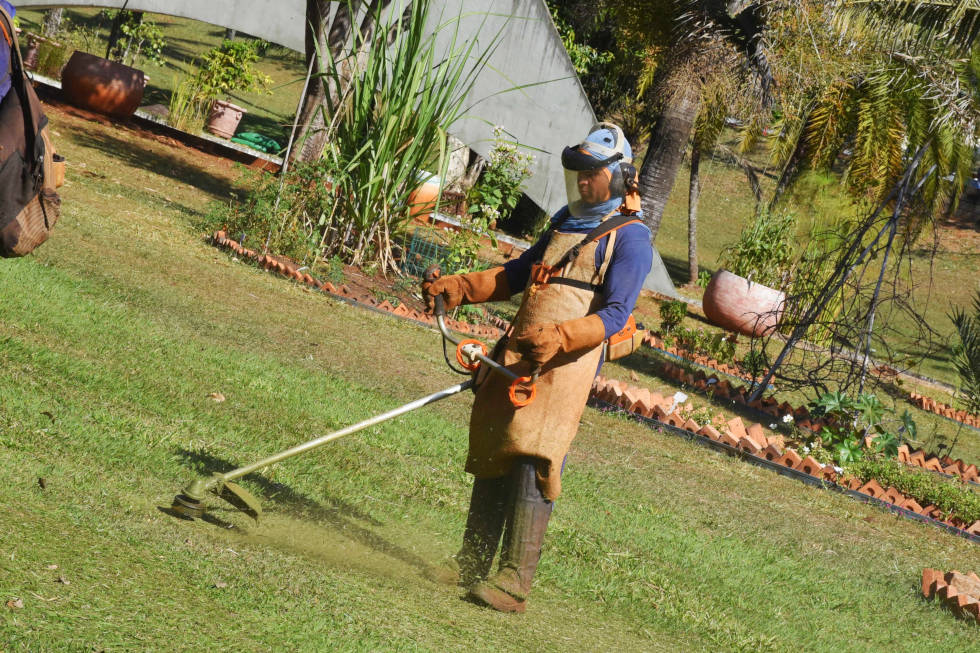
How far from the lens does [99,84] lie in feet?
55.3

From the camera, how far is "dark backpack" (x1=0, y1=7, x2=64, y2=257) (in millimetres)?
3764

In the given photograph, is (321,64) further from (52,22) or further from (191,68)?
A: (52,22)

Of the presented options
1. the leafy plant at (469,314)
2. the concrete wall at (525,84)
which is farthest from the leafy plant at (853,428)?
the concrete wall at (525,84)

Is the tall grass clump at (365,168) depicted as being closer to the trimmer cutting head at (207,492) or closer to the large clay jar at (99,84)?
the trimmer cutting head at (207,492)

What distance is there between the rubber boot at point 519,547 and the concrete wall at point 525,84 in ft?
36.8

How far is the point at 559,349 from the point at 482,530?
0.96 metres

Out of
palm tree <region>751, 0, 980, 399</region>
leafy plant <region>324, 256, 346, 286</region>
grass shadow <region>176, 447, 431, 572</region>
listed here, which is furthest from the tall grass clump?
grass shadow <region>176, 447, 431, 572</region>

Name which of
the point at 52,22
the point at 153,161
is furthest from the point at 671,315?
the point at 52,22

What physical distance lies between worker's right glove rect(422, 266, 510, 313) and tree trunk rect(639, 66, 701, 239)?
495 inches

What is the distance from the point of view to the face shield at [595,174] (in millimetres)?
4387

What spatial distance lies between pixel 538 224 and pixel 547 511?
14551 millimetres

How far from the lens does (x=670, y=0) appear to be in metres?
17.5

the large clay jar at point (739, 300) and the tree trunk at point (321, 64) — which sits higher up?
the tree trunk at point (321, 64)

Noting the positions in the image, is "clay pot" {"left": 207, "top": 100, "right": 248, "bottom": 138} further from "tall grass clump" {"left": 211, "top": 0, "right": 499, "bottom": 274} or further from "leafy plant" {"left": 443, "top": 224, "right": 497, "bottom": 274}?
"leafy plant" {"left": 443, "top": 224, "right": 497, "bottom": 274}
